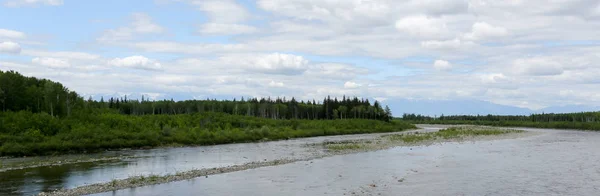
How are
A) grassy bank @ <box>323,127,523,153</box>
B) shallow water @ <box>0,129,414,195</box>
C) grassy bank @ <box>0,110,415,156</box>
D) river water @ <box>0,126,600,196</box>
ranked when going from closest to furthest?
river water @ <box>0,126,600,196</box>, shallow water @ <box>0,129,414,195</box>, grassy bank @ <box>0,110,415,156</box>, grassy bank @ <box>323,127,523,153</box>

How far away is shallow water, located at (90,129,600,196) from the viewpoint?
23.4m

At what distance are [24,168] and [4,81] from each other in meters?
34.0

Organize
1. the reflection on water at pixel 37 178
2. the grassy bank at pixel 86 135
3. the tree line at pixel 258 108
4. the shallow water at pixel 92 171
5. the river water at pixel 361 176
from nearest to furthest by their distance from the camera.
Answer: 1. the river water at pixel 361 176
2. the reflection on water at pixel 37 178
3. the shallow water at pixel 92 171
4. the grassy bank at pixel 86 135
5. the tree line at pixel 258 108

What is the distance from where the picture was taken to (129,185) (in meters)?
24.9

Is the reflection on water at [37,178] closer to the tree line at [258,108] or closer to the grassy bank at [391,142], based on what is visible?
the grassy bank at [391,142]

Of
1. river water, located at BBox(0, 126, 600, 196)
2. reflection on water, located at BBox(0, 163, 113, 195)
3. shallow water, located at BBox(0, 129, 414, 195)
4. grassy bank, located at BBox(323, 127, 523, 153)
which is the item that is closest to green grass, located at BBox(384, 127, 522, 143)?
grassy bank, located at BBox(323, 127, 523, 153)

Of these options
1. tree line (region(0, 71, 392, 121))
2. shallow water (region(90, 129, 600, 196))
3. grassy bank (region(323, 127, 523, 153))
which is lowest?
shallow water (region(90, 129, 600, 196))

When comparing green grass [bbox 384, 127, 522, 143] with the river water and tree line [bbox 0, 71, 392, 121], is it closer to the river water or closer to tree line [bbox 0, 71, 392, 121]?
the river water

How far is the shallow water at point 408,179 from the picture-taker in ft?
76.7

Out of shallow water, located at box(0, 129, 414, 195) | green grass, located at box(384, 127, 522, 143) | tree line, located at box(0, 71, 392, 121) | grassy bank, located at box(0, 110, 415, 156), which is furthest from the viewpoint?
tree line, located at box(0, 71, 392, 121)

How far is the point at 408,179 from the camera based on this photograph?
2762cm

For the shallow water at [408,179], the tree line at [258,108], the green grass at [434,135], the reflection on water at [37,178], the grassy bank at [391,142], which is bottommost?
the reflection on water at [37,178]

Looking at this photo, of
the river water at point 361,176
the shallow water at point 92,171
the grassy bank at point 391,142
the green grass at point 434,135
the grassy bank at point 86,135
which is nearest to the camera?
the river water at point 361,176

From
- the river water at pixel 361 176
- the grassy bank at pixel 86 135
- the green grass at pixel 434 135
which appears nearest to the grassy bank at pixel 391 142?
the green grass at pixel 434 135
